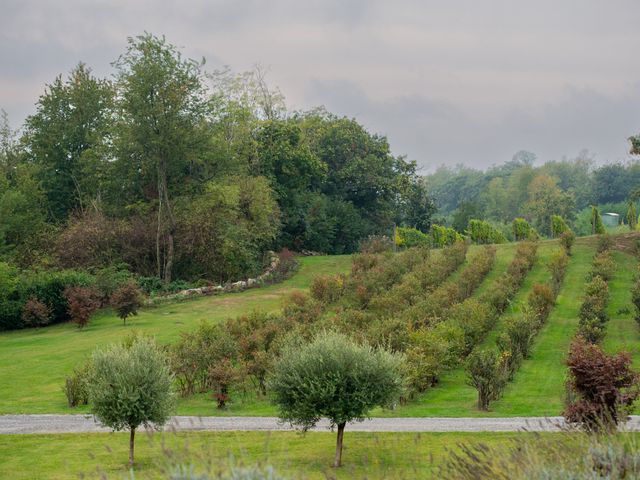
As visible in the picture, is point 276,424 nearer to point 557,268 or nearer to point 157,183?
point 557,268

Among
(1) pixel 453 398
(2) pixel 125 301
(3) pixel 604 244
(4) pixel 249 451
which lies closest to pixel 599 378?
(1) pixel 453 398

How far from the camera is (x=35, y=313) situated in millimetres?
41062

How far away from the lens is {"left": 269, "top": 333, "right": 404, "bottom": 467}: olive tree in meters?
17.1

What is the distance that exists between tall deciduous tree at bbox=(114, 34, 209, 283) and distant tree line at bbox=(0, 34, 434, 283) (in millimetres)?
76

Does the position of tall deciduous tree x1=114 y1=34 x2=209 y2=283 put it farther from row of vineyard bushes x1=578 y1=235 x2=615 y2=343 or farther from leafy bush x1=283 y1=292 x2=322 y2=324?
row of vineyard bushes x1=578 y1=235 x2=615 y2=343

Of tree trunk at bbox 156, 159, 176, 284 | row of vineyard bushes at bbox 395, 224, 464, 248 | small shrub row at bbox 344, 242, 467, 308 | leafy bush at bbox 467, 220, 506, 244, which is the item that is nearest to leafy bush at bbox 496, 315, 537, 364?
small shrub row at bbox 344, 242, 467, 308

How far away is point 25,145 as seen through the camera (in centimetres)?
6006

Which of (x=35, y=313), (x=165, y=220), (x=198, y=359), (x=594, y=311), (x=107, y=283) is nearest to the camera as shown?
(x=198, y=359)

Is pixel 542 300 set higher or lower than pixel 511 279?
lower

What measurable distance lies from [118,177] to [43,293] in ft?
41.2

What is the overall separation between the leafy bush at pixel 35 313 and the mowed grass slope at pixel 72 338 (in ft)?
1.87

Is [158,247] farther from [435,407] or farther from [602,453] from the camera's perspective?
[602,453]

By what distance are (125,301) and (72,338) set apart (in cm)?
332

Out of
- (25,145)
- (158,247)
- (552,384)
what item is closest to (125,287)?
(158,247)
